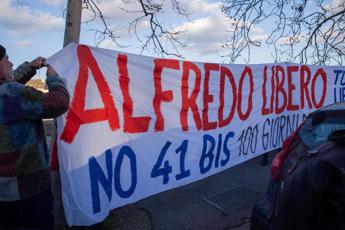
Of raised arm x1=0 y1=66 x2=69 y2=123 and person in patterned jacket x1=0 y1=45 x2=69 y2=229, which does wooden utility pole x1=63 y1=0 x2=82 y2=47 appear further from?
raised arm x1=0 y1=66 x2=69 y2=123

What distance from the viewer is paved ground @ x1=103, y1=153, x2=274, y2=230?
455 cm

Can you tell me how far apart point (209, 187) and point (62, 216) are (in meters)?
2.71

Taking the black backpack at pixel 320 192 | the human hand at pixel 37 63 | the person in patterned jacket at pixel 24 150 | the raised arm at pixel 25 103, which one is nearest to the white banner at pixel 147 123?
the human hand at pixel 37 63

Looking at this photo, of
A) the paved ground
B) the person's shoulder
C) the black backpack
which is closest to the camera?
the black backpack

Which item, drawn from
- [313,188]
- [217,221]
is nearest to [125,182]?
[217,221]

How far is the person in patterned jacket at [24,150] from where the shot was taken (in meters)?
2.42

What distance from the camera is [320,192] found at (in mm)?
2070

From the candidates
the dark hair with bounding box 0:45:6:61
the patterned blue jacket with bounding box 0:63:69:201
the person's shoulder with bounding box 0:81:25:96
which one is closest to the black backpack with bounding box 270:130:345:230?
the patterned blue jacket with bounding box 0:63:69:201

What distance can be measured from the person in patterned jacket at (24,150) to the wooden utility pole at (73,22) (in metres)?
1.45

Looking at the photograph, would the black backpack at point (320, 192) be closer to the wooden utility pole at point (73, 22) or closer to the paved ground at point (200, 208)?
the paved ground at point (200, 208)

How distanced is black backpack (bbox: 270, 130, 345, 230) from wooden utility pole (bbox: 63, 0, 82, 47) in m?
2.54

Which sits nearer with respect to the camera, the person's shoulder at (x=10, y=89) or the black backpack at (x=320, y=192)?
the black backpack at (x=320, y=192)

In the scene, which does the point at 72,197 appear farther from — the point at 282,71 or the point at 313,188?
the point at 282,71

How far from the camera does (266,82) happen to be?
6336 mm
